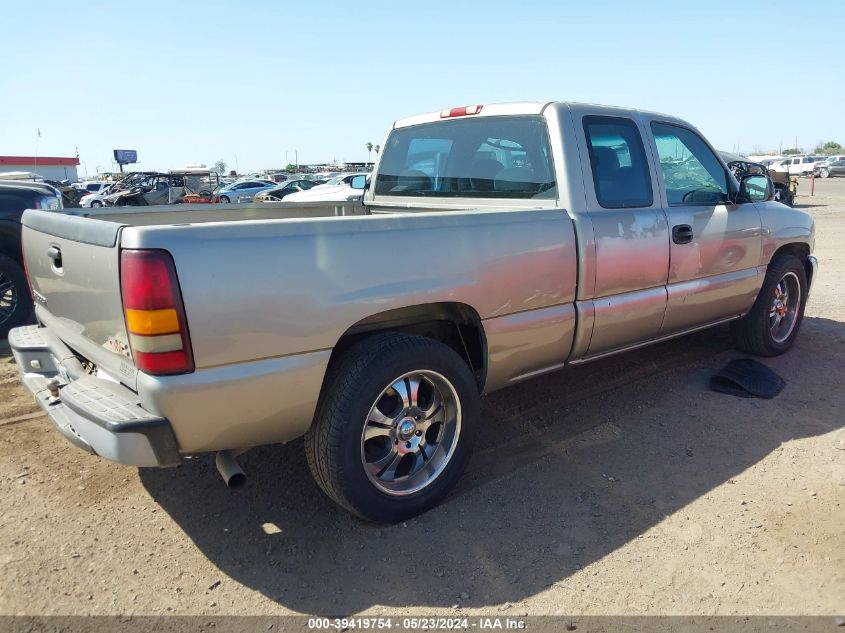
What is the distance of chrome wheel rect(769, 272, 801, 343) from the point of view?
523cm

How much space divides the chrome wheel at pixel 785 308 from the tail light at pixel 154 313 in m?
4.65

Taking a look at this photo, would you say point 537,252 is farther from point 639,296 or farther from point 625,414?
point 625,414

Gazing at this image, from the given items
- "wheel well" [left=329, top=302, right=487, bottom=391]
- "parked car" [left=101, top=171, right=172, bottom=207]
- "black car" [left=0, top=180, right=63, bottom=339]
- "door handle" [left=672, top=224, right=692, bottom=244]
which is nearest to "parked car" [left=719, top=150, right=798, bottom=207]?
"door handle" [left=672, top=224, right=692, bottom=244]

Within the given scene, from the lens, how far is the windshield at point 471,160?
3.69 metres

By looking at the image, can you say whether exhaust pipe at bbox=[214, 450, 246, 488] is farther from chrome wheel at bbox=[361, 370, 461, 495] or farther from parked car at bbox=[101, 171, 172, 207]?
parked car at bbox=[101, 171, 172, 207]

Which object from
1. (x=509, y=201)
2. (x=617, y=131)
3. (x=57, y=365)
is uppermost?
(x=617, y=131)

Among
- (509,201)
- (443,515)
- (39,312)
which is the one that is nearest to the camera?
(443,515)

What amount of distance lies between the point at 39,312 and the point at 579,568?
9.85ft

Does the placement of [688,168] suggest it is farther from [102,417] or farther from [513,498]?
[102,417]

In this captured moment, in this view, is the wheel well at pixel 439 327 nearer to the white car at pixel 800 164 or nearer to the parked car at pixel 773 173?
the parked car at pixel 773 173

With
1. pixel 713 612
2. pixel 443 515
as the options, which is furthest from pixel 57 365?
pixel 713 612

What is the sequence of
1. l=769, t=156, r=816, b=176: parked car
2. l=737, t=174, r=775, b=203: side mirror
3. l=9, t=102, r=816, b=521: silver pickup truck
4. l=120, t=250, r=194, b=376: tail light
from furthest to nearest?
1. l=769, t=156, r=816, b=176: parked car
2. l=737, t=174, r=775, b=203: side mirror
3. l=9, t=102, r=816, b=521: silver pickup truck
4. l=120, t=250, r=194, b=376: tail light

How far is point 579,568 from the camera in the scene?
268 centimetres

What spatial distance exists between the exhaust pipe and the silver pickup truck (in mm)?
15
